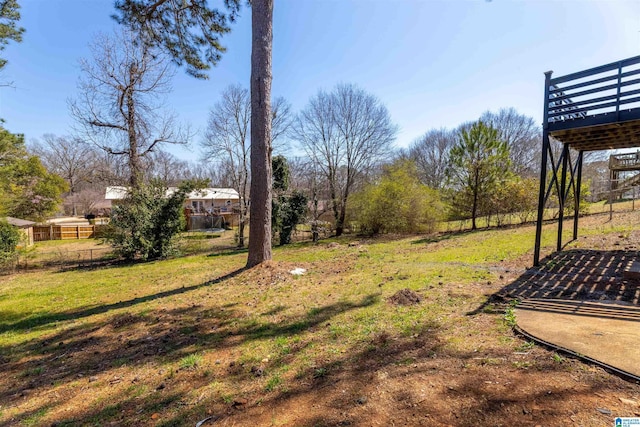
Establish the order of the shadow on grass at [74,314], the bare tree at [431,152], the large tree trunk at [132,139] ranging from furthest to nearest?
Result: 1. the bare tree at [431,152]
2. the large tree trunk at [132,139]
3. the shadow on grass at [74,314]

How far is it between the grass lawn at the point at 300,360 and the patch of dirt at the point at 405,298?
0.25ft

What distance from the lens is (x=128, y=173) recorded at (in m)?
15.0

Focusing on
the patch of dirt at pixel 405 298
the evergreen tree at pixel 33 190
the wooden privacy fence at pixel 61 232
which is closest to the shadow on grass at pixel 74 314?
the patch of dirt at pixel 405 298

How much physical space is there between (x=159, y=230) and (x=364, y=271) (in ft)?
35.7

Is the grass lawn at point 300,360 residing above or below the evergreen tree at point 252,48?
below

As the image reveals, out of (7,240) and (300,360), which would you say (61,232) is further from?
(300,360)

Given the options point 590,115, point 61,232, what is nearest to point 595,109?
point 590,115

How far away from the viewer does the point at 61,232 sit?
77.7ft

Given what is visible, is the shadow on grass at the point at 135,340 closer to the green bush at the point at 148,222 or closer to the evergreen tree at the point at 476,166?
the green bush at the point at 148,222

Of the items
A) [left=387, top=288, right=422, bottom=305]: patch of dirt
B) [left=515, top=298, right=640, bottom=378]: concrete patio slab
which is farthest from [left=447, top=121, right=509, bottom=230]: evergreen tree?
[left=387, top=288, right=422, bottom=305]: patch of dirt

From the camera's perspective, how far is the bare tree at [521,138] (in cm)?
2939

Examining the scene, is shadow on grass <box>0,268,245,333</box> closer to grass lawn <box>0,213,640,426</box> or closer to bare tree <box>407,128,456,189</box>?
grass lawn <box>0,213,640,426</box>

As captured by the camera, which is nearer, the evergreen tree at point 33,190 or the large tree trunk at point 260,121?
the large tree trunk at point 260,121

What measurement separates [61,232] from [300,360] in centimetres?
2963
